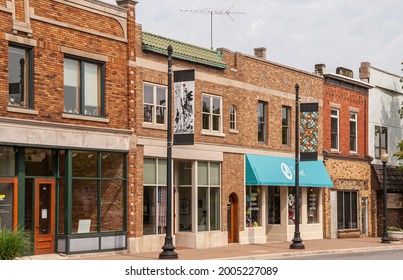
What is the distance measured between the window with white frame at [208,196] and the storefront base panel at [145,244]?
2.63m

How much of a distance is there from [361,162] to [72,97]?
2150 cm

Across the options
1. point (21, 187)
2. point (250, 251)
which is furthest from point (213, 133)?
point (21, 187)

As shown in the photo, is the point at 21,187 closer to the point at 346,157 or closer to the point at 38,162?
the point at 38,162

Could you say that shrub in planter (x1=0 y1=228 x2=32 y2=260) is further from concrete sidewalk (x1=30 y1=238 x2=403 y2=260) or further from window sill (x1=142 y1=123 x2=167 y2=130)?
window sill (x1=142 y1=123 x2=167 y2=130)

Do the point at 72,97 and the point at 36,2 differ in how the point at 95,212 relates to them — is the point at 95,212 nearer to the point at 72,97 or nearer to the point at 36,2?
the point at 72,97

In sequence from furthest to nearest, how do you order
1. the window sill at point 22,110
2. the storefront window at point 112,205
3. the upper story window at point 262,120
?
1. the upper story window at point 262,120
2. the storefront window at point 112,205
3. the window sill at point 22,110

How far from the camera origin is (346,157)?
3991cm

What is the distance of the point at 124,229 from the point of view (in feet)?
86.0

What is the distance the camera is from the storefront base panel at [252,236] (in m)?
32.2

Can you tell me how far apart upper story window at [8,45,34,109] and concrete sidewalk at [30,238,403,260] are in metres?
4.76

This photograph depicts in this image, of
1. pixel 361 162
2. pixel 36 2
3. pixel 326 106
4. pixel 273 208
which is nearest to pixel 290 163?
pixel 273 208

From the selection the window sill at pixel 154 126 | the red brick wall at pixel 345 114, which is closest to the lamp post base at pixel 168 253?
the window sill at pixel 154 126

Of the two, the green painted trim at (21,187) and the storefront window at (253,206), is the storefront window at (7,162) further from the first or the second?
the storefront window at (253,206)

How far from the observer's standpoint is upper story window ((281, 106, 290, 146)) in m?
35.7
